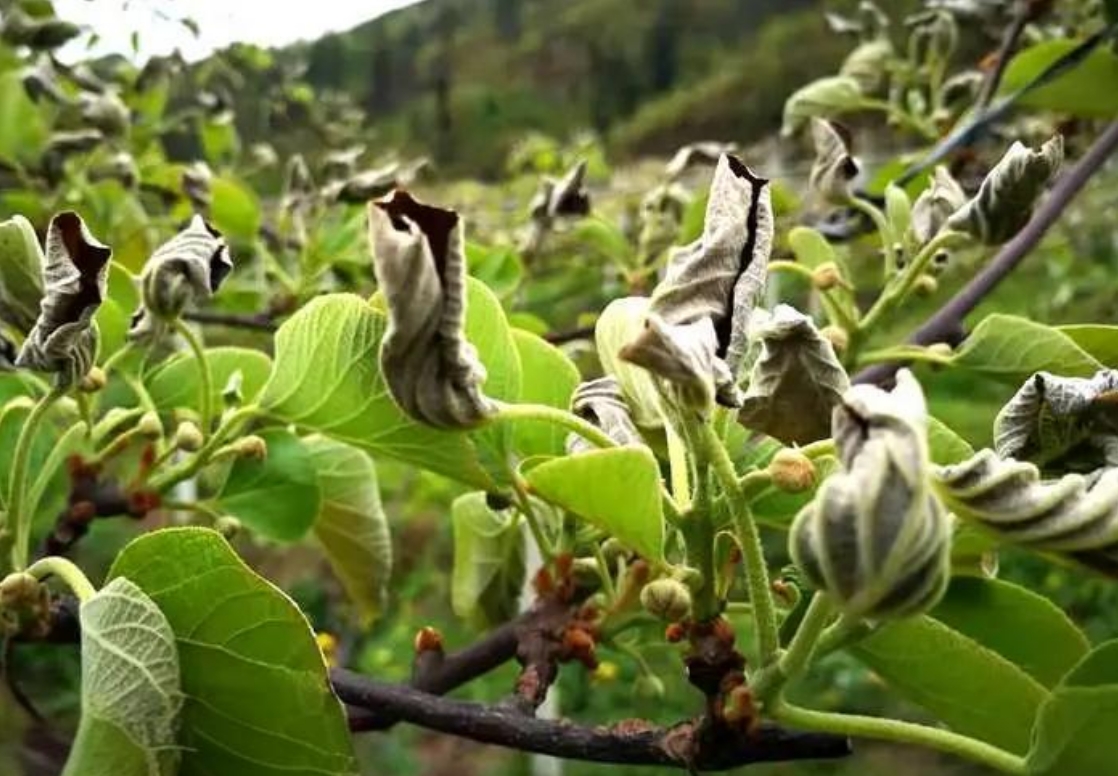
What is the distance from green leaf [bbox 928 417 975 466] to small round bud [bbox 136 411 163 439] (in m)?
0.44

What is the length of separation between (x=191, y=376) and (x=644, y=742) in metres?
0.47

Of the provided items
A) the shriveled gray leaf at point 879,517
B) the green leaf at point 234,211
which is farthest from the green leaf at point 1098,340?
the green leaf at point 234,211

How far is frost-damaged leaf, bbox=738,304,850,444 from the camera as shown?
472 mm

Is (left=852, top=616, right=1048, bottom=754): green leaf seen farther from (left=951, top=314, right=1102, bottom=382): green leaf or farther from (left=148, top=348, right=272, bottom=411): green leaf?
(left=148, top=348, right=272, bottom=411): green leaf

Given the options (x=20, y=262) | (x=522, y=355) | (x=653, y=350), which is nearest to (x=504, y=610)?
(x=522, y=355)

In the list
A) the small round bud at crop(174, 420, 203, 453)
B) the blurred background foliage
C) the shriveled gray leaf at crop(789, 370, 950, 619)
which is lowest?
the blurred background foliage

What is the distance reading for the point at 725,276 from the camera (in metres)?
0.45

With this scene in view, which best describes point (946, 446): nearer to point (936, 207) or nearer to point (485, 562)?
point (936, 207)

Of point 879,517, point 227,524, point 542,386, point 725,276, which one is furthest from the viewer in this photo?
point 227,524

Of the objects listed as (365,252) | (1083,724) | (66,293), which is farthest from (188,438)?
(365,252)

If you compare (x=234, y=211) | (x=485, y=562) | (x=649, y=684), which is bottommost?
(x=649, y=684)

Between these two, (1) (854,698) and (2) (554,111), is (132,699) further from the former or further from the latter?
(2) (554,111)

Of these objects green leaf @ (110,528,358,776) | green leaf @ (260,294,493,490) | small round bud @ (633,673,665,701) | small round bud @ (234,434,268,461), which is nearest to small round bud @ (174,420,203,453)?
small round bud @ (234,434,268,461)

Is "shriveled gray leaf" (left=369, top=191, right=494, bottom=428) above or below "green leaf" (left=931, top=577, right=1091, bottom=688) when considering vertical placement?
above
